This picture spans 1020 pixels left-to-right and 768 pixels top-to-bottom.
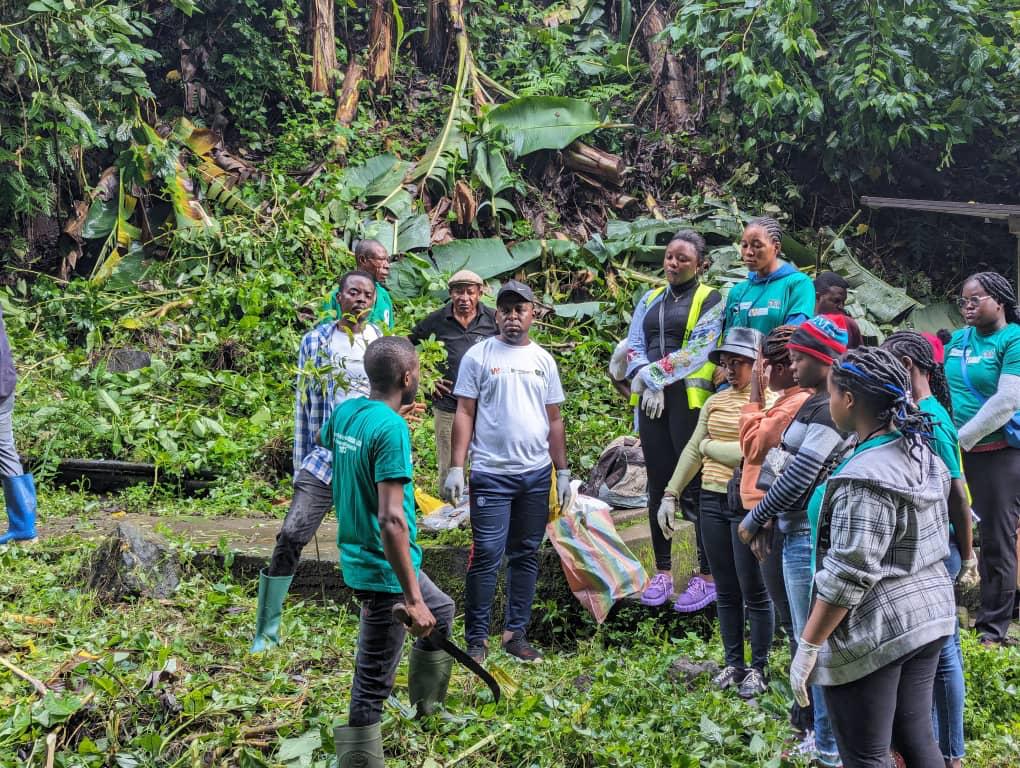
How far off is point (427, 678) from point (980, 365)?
3.64 m

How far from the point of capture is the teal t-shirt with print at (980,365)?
5512mm

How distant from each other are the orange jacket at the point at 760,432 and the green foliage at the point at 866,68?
26.4 ft

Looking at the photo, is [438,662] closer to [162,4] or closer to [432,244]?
[432,244]

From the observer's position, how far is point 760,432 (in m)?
4.18

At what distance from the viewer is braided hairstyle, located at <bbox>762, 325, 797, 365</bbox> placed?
4.14 meters

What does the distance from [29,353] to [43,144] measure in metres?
2.35

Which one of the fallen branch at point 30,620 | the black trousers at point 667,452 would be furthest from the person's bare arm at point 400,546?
the fallen branch at point 30,620

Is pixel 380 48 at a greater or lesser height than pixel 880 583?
greater

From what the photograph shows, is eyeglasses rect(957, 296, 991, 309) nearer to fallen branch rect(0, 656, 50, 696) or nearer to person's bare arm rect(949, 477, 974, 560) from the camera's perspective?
person's bare arm rect(949, 477, 974, 560)

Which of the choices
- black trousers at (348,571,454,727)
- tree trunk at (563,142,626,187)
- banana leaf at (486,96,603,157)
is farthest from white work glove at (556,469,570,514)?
tree trunk at (563,142,626,187)

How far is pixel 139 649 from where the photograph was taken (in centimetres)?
466

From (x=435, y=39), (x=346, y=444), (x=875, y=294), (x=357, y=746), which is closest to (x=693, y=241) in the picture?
(x=346, y=444)

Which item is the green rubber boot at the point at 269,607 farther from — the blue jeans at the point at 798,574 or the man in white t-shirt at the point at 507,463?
the blue jeans at the point at 798,574

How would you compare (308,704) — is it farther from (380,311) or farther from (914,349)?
(914,349)
